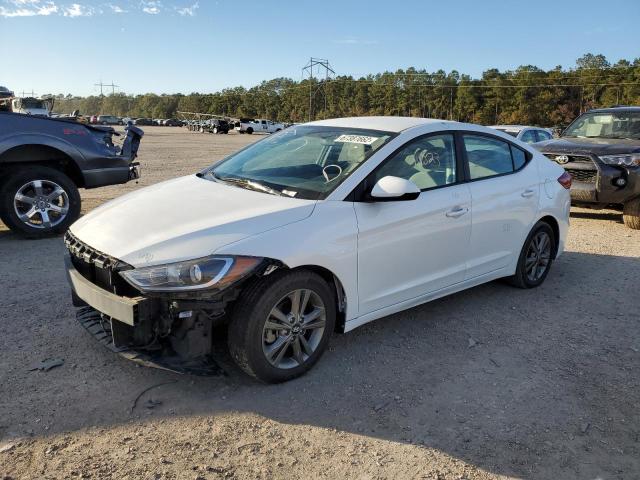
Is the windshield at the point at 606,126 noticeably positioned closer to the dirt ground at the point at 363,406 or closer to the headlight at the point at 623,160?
the headlight at the point at 623,160

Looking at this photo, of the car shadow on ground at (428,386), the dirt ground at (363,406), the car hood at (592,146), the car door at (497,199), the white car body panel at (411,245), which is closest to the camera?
the dirt ground at (363,406)

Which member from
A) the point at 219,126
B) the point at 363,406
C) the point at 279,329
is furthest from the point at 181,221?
the point at 219,126

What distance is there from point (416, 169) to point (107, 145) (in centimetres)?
526

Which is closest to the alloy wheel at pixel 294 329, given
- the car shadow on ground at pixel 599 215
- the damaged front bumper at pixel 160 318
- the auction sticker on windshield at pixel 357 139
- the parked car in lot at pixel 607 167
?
the damaged front bumper at pixel 160 318

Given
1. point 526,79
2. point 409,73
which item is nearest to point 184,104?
point 409,73

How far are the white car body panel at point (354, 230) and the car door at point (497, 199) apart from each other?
2 centimetres

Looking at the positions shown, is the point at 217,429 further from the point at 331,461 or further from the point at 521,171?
the point at 521,171

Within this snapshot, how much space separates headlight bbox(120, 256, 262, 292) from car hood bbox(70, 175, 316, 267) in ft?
0.14

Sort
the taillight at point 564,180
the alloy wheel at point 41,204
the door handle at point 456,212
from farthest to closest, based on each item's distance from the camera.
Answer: the alloy wheel at point 41,204 → the taillight at point 564,180 → the door handle at point 456,212

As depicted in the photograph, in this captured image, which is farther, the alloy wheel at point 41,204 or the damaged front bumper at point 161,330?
the alloy wheel at point 41,204

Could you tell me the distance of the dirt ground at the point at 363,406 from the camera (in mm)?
2725

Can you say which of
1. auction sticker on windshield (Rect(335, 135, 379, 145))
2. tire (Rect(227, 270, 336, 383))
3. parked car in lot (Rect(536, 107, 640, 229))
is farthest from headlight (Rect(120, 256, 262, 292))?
parked car in lot (Rect(536, 107, 640, 229))

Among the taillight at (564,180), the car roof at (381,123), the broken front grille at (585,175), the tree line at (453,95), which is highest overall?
the tree line at (453,95)

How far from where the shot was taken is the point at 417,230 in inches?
156
